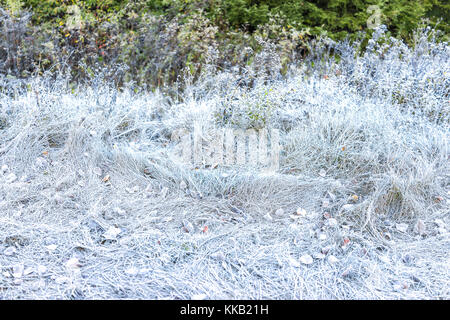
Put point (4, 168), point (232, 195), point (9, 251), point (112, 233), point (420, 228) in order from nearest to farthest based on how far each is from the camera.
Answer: point (9, 251) → point (112, 233) → point (420, 228) → point (232, 195) → point (4, 168)

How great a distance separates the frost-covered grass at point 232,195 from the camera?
228cm

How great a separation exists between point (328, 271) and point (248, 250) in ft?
1.63

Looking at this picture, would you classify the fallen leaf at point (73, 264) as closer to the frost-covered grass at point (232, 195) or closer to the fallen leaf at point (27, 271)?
the frost-covered grass at point (232, 195)

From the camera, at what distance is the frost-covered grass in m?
2.28

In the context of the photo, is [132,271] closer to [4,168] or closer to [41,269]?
[41,269]

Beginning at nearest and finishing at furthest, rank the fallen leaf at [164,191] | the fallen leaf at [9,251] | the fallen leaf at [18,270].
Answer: the fallen leaf at [18,270] < the fallen leaf at [9,251] < the fallen leaf at [164,191]

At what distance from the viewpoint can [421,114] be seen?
3900 mm

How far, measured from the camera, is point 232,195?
3062mm

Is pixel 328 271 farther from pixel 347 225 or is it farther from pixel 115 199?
pixel 115 199

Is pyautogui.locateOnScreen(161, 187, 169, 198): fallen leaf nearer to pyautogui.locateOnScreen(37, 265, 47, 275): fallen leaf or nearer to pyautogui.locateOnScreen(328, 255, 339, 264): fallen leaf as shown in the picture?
pyautogui.locateOnScreen(37, 265, 47, 275): fallen leaf

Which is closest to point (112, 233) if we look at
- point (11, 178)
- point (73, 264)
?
point (73, 264)

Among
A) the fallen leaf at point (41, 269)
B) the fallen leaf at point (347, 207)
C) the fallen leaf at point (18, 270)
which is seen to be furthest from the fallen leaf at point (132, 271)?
the fallen leaf at point (347, 207)

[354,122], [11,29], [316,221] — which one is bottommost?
[316,221]
